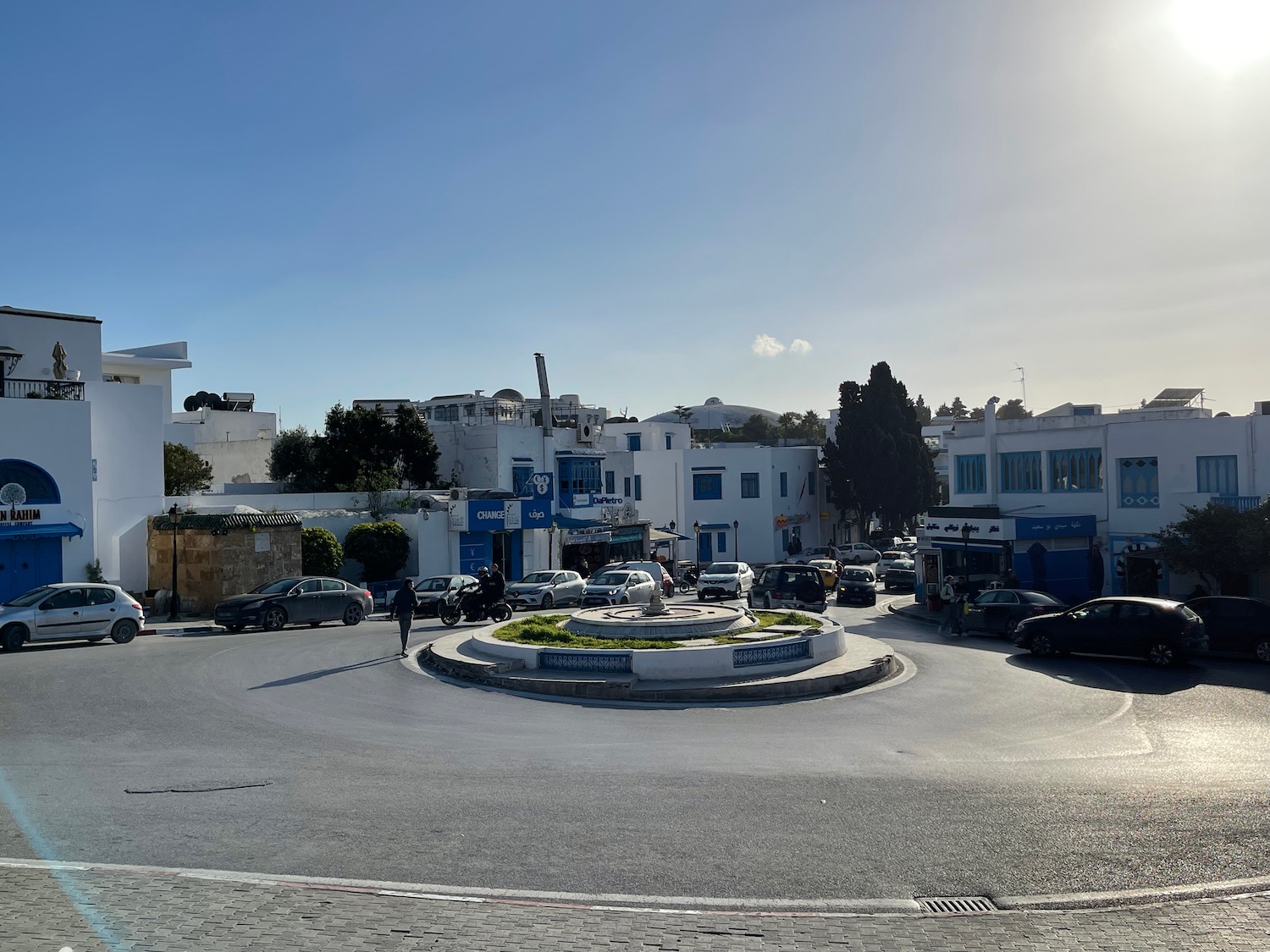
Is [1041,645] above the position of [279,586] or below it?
below

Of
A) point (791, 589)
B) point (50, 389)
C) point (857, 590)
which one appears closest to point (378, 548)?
point (50, 389)

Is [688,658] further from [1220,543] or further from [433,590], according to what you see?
[1220,543]

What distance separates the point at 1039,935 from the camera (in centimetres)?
709

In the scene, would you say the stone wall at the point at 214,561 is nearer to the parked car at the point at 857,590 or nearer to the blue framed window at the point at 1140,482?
the parked car at the point at 857,590

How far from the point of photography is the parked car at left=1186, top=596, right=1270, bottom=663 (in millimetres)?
21703

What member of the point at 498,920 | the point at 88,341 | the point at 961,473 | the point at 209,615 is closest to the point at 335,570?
the point at 209,615

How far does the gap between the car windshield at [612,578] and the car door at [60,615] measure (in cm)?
1662

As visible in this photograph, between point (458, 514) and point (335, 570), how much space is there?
259 inches

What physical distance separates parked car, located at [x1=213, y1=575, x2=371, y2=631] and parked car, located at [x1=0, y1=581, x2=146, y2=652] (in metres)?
2.75

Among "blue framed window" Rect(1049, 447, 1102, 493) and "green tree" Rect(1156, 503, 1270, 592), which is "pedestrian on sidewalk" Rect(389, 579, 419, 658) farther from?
"blue framed window" Rect(1049, 447, 1102, 493)

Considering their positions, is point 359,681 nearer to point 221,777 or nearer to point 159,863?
point 221,777

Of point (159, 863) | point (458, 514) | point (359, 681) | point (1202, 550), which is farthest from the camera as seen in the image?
point (458, 514)

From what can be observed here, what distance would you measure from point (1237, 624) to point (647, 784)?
16.6m

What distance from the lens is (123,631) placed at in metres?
24.3
